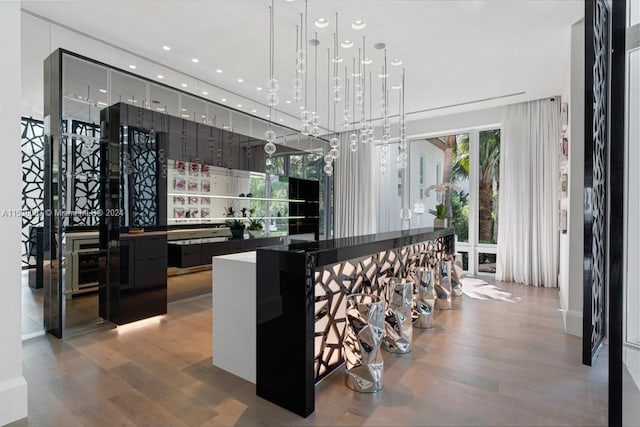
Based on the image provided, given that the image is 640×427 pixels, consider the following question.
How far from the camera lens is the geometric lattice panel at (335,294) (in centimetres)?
245

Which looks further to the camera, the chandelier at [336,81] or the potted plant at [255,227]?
the potted plant at [255,227]

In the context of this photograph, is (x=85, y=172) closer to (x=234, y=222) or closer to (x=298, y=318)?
(x=234, y=222)

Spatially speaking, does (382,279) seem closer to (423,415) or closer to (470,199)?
(423,415)

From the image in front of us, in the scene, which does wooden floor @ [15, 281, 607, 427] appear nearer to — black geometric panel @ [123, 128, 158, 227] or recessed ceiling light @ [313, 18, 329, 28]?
black geometric panel @ [123, 128, 158, 227]

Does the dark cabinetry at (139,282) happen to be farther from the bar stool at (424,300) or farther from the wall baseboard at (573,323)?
the wall baseboard at (573,323)

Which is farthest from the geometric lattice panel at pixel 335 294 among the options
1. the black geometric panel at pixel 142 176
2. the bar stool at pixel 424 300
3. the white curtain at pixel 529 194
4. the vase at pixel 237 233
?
the white curtain at pixel 529 194

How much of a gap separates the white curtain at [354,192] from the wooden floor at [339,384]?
14.9ft

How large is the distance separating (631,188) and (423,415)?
171 centimetres

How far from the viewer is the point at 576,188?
11.6ft

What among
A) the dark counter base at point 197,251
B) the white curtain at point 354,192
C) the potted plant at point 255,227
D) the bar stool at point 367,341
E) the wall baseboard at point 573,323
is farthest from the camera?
the white curtain at point 354,192

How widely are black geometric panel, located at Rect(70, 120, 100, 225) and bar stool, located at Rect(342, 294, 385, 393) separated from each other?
334 cm

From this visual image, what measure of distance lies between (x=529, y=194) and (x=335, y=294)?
5061mm

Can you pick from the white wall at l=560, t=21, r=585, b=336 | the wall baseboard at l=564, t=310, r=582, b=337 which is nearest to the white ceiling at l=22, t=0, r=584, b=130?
the white wall at l=560, t=21, r=585, b=336

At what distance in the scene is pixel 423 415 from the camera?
2080 mm
